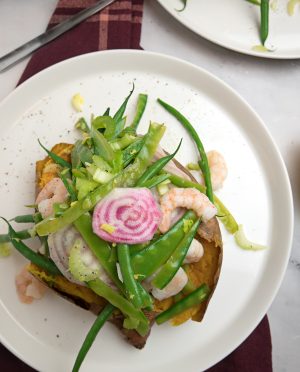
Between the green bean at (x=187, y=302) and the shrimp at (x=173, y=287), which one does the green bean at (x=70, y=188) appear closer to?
the shrimp at (x=173, y=287)

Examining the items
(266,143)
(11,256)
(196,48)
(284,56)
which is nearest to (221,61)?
(196,48)

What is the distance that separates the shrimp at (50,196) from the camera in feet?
6.53

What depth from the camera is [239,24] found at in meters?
2.58

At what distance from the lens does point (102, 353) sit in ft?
7.15

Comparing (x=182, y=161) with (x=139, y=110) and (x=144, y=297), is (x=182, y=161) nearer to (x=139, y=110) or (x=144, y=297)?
(x=139, y=110)

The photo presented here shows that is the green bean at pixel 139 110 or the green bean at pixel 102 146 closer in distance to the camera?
the green bean at pixel 102 146

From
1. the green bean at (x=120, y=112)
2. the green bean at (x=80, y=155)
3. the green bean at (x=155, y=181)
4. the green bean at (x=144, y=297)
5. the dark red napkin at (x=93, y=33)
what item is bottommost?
the green bean at (x=144, y=297)

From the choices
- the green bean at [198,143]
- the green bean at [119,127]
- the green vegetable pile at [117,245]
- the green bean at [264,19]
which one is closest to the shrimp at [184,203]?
the green vegetable pile at [117,245]

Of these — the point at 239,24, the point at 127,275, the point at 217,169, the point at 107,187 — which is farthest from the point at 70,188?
the point at 239,24

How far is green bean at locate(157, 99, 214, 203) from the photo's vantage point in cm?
226

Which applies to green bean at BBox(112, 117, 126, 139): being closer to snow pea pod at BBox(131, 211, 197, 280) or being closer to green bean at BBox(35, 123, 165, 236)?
green bean at BBox(35, 123, 165, 236)

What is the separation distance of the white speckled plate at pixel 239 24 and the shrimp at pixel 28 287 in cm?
138

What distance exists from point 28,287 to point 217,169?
38.2 inches

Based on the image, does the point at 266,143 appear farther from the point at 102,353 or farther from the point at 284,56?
the point at 102,353
